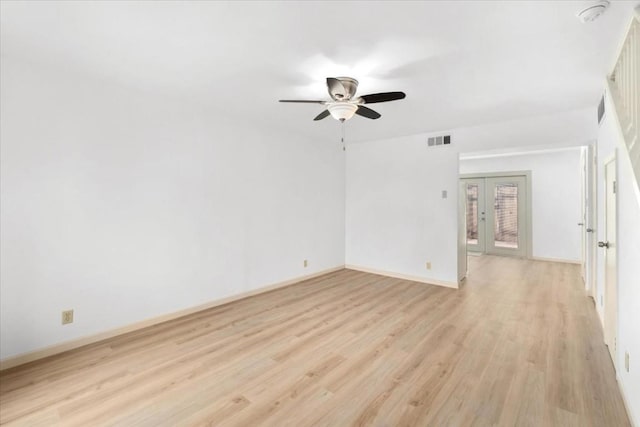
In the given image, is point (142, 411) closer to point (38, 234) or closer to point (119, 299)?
point (119, 299)

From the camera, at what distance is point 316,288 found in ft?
15.8

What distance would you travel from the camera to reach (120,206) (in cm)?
313

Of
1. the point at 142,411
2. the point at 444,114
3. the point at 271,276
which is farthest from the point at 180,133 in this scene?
the point at 444,114

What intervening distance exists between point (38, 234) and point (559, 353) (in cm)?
476

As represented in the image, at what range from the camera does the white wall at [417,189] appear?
13.5 feet

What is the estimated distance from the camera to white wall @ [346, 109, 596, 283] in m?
4.11

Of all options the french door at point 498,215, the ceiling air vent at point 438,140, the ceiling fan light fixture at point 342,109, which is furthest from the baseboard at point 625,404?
the french door at point 498,215

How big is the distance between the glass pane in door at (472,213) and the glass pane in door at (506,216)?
44 centimetres

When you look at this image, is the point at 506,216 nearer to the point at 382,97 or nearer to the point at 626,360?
the point at 626,360

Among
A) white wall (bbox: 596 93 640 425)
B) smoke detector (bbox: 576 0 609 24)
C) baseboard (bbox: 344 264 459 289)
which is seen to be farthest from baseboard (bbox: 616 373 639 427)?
baseboard (bbox: 344 264 459 289)

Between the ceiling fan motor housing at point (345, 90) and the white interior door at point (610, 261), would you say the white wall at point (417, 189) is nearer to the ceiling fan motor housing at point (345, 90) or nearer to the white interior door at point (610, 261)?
the white interior door at point (610, 261)

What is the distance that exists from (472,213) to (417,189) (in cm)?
350

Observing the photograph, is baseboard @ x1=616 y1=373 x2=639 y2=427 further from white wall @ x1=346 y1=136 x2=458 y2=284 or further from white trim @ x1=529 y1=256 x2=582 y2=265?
white trim @ x1=529 y1=256 x2=582 y2=265

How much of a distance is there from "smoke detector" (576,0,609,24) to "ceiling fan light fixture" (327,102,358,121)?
1.61 meters
